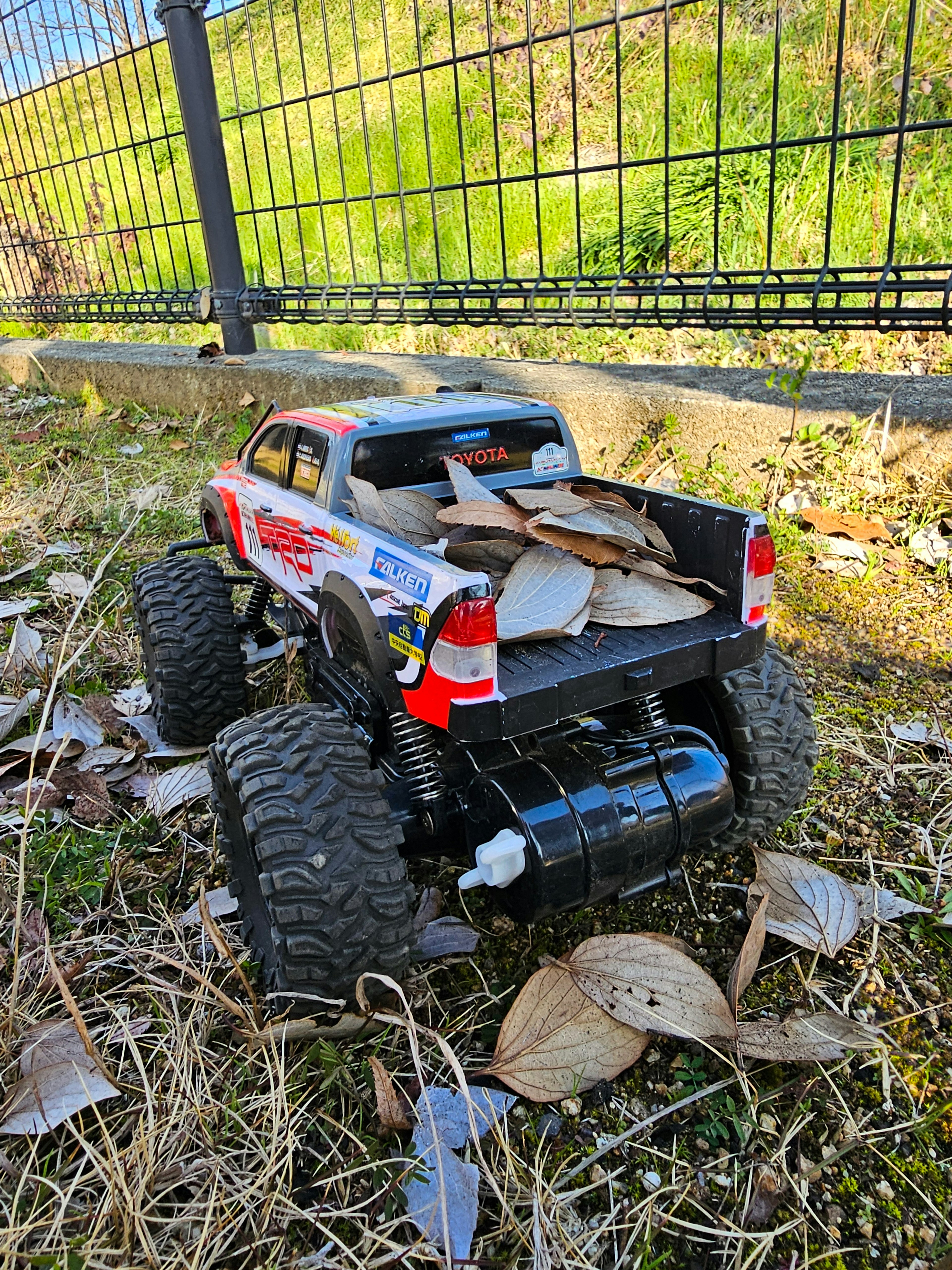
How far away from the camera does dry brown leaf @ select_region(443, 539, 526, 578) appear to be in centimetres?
238

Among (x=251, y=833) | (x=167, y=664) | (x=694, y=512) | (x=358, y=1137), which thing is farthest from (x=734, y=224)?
(x=358, y=1137)

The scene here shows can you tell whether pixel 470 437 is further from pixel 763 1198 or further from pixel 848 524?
pixel 763 1198

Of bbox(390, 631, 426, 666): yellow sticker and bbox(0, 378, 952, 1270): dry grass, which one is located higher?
bbox(390, 631, 426, 666): yellow sticker

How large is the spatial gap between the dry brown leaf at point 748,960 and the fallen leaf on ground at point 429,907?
28.3 inches

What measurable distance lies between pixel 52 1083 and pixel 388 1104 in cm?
66

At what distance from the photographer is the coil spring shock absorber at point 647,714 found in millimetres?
2232

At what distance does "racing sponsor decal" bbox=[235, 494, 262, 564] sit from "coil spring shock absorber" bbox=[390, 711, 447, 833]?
4.09ft

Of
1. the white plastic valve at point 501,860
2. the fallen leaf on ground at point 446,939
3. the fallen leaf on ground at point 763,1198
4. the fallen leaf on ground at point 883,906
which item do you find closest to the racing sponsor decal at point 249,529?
the fallen leaf on ground at point 446,939

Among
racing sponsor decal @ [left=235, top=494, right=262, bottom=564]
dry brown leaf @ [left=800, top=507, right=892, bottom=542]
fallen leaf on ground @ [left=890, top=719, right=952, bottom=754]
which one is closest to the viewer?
fallen leaf on ground @ [left=890, top=719, right=952, bottom=754]

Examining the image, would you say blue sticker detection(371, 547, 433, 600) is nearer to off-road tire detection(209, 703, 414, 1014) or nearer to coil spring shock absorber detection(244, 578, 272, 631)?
off-road tire detection(209, 703, 414, 1014)

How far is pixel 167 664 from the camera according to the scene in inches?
119

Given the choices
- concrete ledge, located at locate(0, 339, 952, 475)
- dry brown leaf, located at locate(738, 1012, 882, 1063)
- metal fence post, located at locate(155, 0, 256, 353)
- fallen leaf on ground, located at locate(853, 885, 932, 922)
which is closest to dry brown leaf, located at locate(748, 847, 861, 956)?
fallen leaf on ground, located at locate(853, 885, 932, 922)

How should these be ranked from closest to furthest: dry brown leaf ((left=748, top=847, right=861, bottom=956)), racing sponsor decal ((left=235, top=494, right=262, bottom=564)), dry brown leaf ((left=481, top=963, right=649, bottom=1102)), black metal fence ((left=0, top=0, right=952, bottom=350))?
dry brown leaf ((left=481, top=963, right=649, bottom=1102))
dry brown leaf ((left=748, top=847, right=861, bottom=956))
racing sponsor decal ((left=235, top=494, right=262, bottom=564))
black metal fence ((left=0, top=0, right=952, bottom=350))

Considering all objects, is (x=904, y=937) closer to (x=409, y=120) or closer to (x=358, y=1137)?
(x=358, y=1137)
